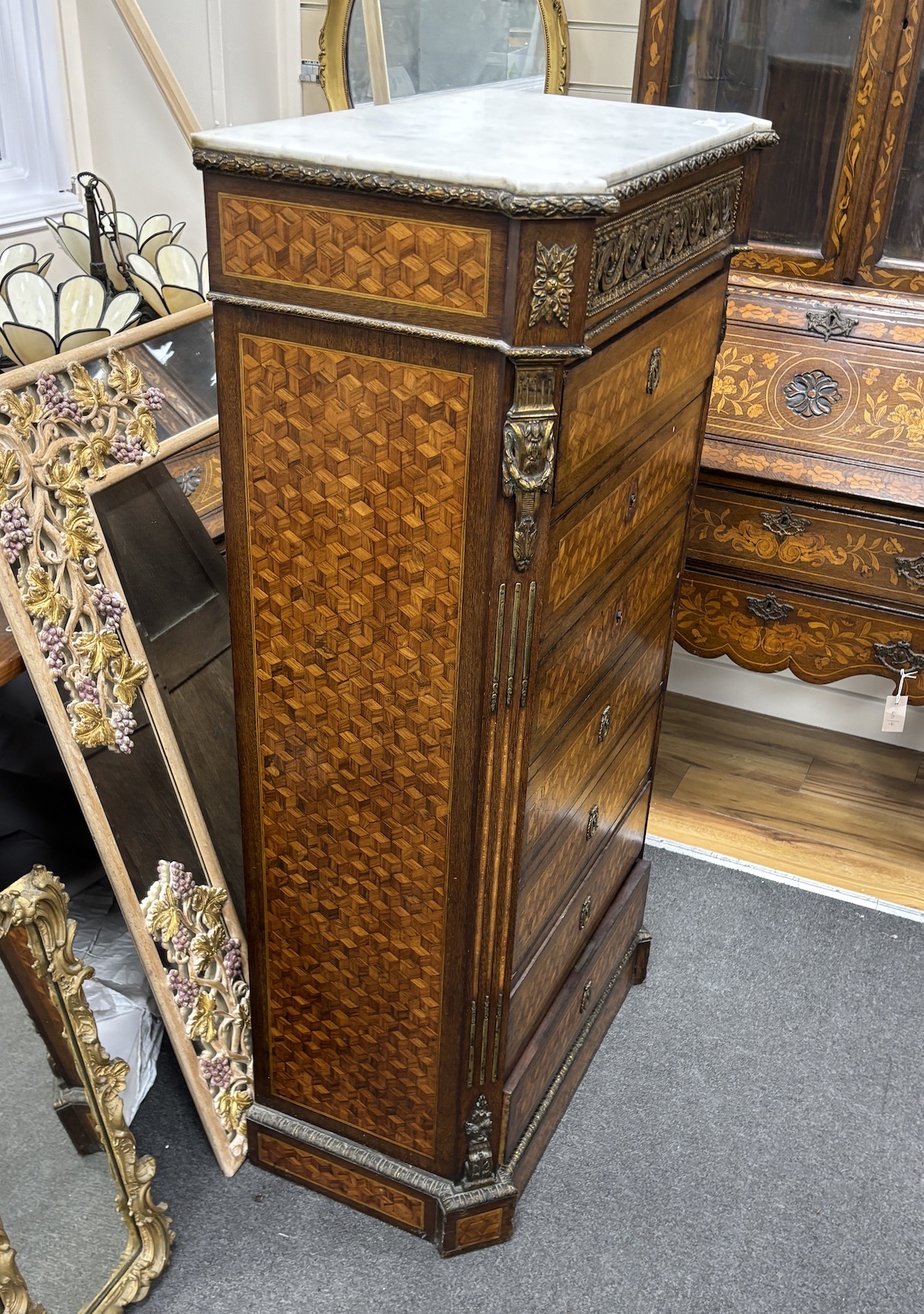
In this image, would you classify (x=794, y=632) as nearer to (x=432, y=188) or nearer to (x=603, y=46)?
(x=603, y=46)

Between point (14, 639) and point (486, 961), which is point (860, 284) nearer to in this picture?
point (486, 961)

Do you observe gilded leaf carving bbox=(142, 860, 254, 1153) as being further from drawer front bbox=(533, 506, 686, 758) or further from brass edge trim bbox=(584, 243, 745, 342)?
brass edge trim bbox=(584, 243, 745, 342)

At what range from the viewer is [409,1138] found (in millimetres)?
1858

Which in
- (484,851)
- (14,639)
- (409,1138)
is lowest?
(409,1138)

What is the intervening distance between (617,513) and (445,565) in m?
0.39

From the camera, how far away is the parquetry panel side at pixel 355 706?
141 centimetres

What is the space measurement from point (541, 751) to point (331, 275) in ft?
2.27

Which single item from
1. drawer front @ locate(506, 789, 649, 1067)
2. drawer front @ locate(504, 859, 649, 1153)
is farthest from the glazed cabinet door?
drawer front @ locate(504, 859, 649, 1153)

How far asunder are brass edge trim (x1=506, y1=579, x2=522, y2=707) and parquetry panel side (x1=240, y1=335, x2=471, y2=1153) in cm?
7

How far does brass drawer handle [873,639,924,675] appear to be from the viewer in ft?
8.31

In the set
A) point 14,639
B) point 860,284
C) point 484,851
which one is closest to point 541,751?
point 484,851

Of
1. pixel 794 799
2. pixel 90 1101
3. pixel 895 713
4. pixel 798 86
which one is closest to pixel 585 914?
pixel 90 1101

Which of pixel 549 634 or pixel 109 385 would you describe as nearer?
pixel 549 634

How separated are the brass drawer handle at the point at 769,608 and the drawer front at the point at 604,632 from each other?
53 cm
